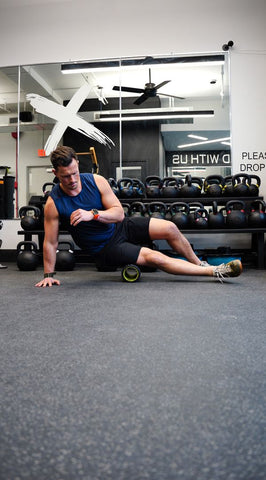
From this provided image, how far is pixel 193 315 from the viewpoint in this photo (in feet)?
4.91

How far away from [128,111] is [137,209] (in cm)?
196

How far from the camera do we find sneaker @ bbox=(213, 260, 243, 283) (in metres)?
2.28

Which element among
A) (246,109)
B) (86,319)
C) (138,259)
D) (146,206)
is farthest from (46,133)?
(86,319)

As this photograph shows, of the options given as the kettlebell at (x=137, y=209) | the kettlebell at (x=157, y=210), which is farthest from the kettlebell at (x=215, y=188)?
the kettlebell at (x=137, y=209)

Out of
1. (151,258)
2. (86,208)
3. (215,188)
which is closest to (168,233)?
(151,258)

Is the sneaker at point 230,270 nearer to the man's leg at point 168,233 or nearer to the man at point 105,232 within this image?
the man at point 105,232

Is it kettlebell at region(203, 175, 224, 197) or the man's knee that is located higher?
kettlebell at region(203, 175, 224, 197)

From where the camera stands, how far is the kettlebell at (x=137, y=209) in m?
3.55

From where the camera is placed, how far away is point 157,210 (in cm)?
374

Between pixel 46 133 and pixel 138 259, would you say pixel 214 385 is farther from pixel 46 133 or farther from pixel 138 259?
pixel 46 133

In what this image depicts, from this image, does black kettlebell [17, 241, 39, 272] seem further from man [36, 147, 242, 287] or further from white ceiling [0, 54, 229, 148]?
white ceiling [0, 54, 229, 148]

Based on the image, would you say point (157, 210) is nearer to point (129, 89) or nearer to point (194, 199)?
point (194, 199)

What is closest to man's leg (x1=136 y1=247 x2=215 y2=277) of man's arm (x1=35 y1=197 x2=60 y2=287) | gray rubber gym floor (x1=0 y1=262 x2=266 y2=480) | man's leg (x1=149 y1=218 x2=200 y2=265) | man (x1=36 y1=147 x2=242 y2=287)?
man (x1=36 y1=147 x2=242 y2=287)

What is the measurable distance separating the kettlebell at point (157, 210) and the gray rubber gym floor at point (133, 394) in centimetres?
204
